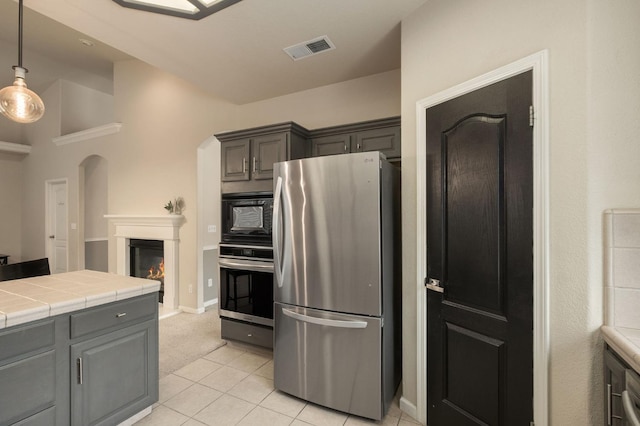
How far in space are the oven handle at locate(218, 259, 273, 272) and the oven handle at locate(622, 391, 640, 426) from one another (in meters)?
2.36

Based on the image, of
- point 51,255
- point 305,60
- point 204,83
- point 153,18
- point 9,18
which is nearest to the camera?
point 153,18

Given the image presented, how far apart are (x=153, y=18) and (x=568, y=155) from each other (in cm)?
275

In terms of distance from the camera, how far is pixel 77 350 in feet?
5.13

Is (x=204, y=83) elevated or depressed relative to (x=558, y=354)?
elevated

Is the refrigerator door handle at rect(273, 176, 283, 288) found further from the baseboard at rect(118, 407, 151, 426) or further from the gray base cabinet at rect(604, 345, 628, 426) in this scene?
the gray base cabinet at rect(604, 345, 628, 426)

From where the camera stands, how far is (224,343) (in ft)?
10.3

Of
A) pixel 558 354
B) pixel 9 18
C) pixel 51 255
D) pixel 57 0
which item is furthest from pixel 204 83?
pixel 51 255

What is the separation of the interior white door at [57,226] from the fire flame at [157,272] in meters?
2.54

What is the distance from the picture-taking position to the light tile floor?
193 cm

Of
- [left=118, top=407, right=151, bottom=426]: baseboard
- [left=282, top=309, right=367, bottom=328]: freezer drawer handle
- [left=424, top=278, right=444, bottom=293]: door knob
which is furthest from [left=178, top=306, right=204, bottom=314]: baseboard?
[left=424, top=278, right=444, bottom=293]: door knob

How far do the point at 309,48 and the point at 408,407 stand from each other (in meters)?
2.95

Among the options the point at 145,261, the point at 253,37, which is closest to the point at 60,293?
the point at 253,37

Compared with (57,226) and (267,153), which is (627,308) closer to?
(267,153)

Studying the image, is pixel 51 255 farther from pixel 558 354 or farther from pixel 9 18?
pixel 558 354
